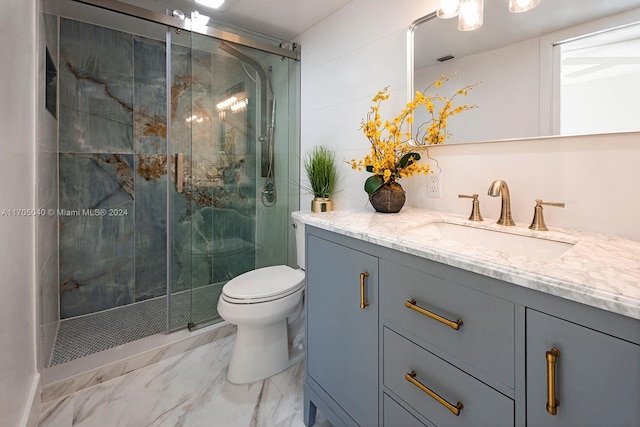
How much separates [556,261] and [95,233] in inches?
107

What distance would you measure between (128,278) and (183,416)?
55.4 inches

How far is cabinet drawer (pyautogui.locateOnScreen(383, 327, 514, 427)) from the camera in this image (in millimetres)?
715

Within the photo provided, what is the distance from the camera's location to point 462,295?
760 mm

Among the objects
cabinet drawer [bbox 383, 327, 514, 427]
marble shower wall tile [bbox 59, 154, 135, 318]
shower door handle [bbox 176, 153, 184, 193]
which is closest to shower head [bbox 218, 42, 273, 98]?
shower door handle [bbox 176, 153, 184, 193]

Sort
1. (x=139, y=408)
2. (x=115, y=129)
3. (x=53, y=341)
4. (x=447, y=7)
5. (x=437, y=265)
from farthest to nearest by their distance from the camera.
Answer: (x=115, y=129), (x=53, y=341), (x=139, y=408), (x=447, y=7), (x=437, y=265)

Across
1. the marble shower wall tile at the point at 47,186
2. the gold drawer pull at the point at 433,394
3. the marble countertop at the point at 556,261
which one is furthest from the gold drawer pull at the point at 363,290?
the marble shower wall tile at the point at 47,186

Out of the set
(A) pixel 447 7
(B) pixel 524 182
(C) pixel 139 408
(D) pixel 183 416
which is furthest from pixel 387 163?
(C) pixel 139 408

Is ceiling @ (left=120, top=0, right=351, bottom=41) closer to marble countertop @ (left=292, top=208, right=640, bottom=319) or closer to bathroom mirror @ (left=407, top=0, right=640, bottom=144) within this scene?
bathroom mirror @ (left=407, top=0, right=640, bottom=144)

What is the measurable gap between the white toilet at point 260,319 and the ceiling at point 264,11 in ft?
5.47

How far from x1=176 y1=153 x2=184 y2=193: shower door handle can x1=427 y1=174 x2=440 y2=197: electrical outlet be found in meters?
1.50

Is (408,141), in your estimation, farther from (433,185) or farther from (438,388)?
(438,388)

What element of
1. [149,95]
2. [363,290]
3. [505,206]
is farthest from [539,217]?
[149,95]

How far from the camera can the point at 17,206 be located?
3.84 feet

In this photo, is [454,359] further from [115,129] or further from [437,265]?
[115,129]
